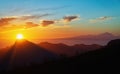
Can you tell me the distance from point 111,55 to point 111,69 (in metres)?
5.63

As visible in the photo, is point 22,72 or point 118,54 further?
point 22,72

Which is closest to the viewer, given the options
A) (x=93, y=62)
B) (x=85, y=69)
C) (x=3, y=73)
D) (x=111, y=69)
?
(x=111, y=69)

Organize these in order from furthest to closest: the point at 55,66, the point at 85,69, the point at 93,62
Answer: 1. the point at 55,66
2. the point at 93,62
3. the point at 85,69

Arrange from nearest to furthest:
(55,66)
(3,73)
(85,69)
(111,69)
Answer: (111,69) < (85,69) < (55,66) < (3,73)

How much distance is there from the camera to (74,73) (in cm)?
2719

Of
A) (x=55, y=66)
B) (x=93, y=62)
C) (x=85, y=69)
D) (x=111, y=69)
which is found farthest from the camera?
(x=55, y=66)

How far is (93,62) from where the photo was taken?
30188mm

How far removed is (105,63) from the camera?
28750 mm

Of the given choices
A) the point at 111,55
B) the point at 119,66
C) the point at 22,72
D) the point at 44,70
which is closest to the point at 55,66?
the point at 44,70

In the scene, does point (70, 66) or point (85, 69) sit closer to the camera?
point (85, 69)

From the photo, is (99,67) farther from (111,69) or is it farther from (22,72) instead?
(22,72)

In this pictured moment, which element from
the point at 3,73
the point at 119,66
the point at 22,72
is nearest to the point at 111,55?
the point at 119,66

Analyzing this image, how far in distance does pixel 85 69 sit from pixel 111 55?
17.0 ft

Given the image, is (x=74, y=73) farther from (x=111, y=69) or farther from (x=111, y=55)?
(x=111, y=55)
